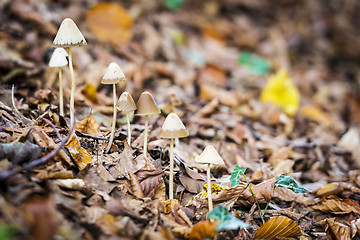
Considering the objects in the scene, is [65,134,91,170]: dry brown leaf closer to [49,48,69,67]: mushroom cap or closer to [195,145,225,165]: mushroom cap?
[49,48,69,67]: mushroom cap

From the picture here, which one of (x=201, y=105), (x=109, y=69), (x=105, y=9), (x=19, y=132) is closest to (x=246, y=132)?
(x=201, y=105)

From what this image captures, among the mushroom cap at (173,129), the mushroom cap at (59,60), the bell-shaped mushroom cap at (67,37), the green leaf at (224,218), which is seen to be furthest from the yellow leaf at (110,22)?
the green leaf at (224,218)

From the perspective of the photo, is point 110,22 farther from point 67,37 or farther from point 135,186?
point 135,186

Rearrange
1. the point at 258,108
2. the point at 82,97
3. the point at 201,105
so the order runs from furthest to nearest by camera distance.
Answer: the point at 258,108, the point at 201,105, the point at 82,97

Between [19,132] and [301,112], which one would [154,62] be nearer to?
[301,112]

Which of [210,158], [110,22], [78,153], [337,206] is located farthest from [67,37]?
[110,22]

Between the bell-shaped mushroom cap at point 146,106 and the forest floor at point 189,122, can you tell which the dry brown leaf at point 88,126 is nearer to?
the forest floor at point 189,122

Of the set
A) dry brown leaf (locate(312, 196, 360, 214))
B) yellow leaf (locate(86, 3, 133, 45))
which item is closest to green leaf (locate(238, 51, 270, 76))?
yellow leaf (locate(86, 3, 133, 45))
